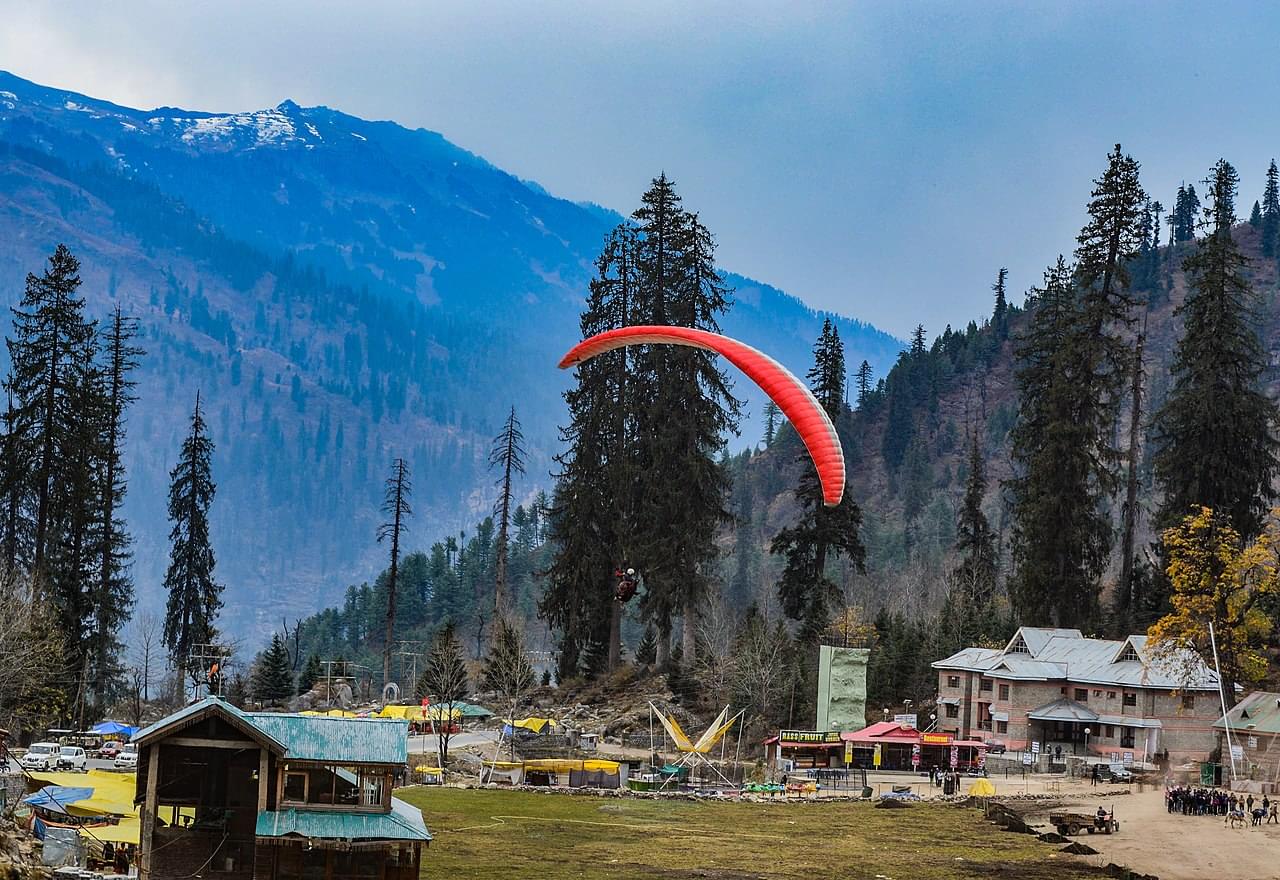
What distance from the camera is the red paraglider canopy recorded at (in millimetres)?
34812

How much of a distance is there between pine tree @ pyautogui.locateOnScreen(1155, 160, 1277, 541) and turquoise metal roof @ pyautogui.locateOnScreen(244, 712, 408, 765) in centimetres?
4311

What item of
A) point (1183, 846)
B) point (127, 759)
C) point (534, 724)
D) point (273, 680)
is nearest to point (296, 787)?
point (1183, 846)

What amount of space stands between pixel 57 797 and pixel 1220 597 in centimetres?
4090

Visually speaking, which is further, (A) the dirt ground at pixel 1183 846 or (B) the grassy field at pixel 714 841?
(A) the dirt ground at pixel 1183 846

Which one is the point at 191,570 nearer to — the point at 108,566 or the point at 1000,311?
the point at 108,566

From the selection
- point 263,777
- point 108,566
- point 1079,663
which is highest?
point 108,566

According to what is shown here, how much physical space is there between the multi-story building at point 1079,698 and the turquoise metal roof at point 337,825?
3726 centimetres

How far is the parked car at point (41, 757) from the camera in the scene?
148ft

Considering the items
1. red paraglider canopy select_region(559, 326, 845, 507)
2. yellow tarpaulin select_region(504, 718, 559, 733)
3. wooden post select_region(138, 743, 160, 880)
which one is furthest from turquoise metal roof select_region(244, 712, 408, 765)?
yellow tarpaulin select_region(504, 718, 559, 733)

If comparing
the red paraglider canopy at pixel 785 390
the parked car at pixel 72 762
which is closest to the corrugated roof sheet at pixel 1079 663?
the red paraglider canopy at pixel 785 390

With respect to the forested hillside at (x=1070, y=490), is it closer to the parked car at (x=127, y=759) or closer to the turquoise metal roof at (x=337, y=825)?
the parked car at (x=127, y=759)

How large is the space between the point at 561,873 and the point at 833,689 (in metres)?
30.9

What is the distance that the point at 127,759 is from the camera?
169ft

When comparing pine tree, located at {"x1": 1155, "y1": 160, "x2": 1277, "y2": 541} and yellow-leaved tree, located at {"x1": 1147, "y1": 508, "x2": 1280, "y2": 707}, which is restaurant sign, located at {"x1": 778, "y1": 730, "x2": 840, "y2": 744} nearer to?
yellow-leaved tree, located at {"x1": 1147, "y1": 508, "x2": 1280, "y2": 707}
